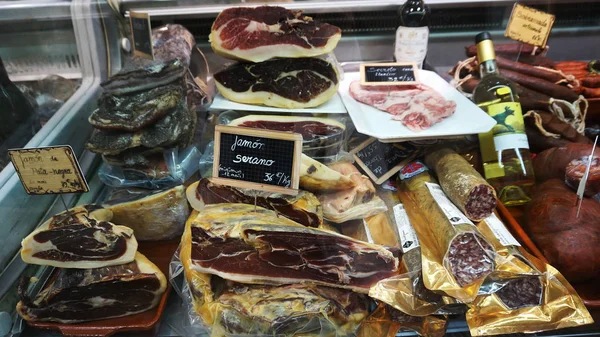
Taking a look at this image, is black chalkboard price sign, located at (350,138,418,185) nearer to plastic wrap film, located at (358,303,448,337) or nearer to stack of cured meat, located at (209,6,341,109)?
stack of cured meat, located at (209,6,341,109)

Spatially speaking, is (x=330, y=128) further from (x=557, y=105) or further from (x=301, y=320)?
(x=557, y=105)

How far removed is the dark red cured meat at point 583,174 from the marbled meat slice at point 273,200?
989 millimetres

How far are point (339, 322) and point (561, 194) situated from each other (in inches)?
39.5

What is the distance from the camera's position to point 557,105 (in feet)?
6.89

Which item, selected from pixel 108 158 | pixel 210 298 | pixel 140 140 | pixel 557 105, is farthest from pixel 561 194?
pixel 108 158

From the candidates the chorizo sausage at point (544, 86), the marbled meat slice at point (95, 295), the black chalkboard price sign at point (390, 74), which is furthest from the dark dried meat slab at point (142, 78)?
the chorizo sausage at point (544, 86)

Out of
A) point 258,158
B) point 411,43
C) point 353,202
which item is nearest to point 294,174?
point 258,158

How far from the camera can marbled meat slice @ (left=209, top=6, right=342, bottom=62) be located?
74.5 inches

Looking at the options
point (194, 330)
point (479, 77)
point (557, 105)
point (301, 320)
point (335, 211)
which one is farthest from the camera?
point (479, 77)

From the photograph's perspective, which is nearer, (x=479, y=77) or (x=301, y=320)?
(x=301, y=320)

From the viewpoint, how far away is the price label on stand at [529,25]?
2111mm

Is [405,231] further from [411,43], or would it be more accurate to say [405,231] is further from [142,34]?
[142,34]

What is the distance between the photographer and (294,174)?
1287mm

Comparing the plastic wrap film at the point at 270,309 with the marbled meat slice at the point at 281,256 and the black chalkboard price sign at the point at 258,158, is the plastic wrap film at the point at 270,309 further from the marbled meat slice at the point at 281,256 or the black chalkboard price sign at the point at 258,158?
the black chalkboard price sign at the point at 258,158
